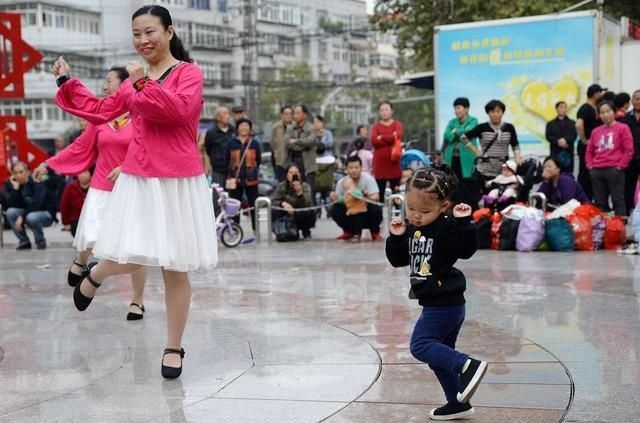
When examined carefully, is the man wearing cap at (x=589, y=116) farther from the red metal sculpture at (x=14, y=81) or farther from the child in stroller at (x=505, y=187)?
the red metal sculpture at (x=14, y=81)

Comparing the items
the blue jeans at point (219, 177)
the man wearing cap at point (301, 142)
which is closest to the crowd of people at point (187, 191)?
the man wearing cap at point (301, 142)

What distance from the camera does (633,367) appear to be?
5.17 m

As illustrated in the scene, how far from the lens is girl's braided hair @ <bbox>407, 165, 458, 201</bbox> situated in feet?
14.0

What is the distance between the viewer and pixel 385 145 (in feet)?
45.6

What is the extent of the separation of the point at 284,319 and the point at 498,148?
19.7 feet

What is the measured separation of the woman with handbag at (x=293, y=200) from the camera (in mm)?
12969

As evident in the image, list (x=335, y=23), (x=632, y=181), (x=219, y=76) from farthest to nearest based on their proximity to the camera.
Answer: (x=335, y=23) → (x=219, y=76) → (x=632, y=181)

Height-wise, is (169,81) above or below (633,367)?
above

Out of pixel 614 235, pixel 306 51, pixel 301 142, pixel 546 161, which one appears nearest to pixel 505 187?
pixel 546 161

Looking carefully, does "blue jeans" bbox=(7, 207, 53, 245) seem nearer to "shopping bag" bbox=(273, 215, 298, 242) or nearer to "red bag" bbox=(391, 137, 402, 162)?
"shopping bag" bbox=(273, 215, 298, 242)

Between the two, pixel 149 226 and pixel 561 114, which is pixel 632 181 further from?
pixel 149 226

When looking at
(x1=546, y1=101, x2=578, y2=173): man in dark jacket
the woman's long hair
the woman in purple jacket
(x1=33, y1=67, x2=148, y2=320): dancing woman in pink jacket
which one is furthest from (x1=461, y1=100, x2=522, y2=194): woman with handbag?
the woman's long hair

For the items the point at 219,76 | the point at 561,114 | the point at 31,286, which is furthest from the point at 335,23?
the point at 31,286

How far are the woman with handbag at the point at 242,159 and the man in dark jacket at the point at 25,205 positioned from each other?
8.93 feet
